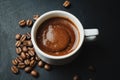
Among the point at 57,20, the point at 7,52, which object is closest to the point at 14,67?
the point at 7,52

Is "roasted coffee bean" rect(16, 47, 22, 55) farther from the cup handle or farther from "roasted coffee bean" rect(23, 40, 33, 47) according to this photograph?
the cup handle

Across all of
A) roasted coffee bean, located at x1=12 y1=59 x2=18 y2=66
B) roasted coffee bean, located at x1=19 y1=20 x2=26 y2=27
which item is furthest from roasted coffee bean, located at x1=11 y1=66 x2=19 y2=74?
roasted coffee bean, located at x1=19 y1=20 x2=26 y2=27

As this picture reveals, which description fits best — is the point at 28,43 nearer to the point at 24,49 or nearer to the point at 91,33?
the point at 24,49

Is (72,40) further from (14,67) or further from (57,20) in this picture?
(14,67)

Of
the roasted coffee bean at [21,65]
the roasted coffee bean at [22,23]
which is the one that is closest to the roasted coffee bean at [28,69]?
the roasted coffee bean at [21,65]

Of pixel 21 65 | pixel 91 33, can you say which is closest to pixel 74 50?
pixel 91 33

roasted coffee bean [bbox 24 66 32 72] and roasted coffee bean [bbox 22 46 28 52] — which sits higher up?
roasted coffee bean [bbox 22 46 28 52]

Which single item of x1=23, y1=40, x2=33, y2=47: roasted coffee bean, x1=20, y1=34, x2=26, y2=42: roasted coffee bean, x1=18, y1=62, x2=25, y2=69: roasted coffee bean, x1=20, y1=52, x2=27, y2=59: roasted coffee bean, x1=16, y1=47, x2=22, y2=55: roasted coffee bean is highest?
x1=20, y1=34, x2=26, y2=42: roasted coffee bean

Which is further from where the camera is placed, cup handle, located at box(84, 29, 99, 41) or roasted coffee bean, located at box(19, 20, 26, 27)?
roasted coffee bean, located at box(19, 20, 26, 27)
